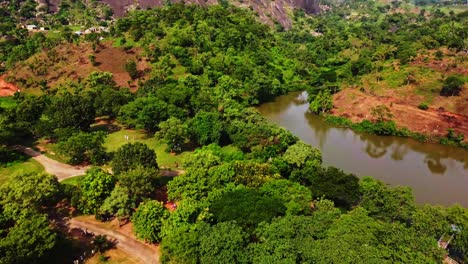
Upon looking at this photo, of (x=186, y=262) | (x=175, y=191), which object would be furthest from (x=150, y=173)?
(x=186, y=262)

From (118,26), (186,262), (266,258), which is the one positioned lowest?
(186,262)

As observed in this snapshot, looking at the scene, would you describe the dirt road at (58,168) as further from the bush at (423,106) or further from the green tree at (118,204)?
the bush at (423,106)

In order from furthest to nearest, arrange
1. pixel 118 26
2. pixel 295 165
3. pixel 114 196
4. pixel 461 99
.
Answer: pixel 118 26 < pixel 461 99 < pixel 295 165 < pixel 114 196

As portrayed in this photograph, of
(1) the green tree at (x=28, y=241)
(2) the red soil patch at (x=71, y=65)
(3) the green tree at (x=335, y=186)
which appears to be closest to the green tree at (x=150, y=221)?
(1) the green tree at (x=28, y=241)

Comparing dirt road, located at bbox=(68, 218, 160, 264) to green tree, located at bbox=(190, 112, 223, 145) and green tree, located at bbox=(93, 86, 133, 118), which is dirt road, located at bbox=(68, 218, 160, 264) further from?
green tree, located at bbox=(93, 86, 133, 118)

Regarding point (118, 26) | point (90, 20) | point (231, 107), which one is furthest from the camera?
point (90, 20)

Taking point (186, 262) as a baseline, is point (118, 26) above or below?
above

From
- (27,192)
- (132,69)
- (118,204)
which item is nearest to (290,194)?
(118,204)

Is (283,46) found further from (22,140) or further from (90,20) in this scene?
(22,140)

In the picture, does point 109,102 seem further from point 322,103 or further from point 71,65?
point 322,103
